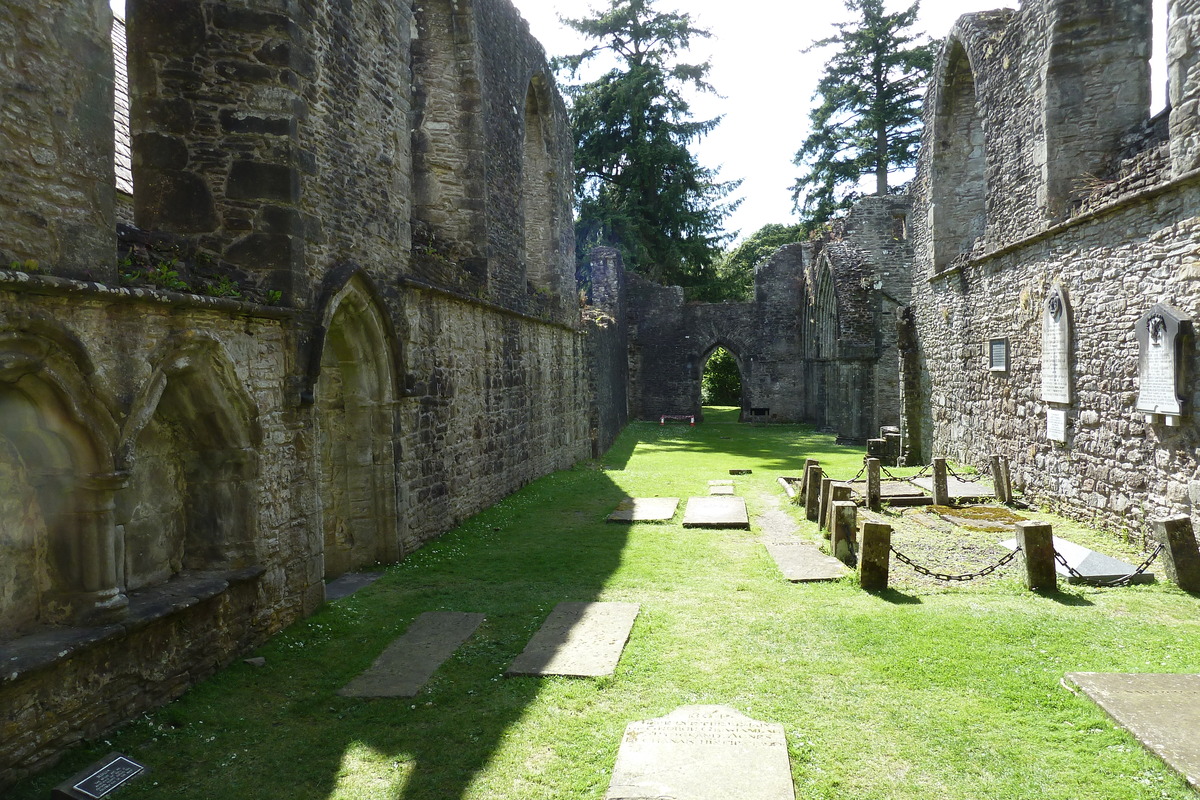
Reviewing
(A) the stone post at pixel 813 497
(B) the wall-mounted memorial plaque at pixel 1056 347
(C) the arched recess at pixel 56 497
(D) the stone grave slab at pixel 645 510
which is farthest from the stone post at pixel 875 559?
(C) the arched recess at pixel 56 497

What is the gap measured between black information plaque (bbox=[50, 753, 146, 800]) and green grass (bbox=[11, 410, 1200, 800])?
0.37 feet

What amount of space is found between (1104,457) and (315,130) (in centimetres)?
863

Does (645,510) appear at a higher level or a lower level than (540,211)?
lower

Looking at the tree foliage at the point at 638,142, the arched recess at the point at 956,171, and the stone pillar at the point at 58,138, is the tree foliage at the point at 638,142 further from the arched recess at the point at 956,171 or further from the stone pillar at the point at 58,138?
the stone pillar at the point at 58,138

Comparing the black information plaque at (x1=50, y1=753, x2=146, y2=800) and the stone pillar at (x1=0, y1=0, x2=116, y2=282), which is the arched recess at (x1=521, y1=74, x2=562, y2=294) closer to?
the stone pillar at (x1=0, y1=0, x2=116, y2=282)

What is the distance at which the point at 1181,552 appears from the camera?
6500 millimetres

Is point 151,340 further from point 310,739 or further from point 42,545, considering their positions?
point 310,739

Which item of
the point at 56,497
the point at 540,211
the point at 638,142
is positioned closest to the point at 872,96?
the point at 638,142

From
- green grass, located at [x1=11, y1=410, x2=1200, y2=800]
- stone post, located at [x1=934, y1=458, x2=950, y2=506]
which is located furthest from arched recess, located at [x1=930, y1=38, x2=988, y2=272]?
green grass, located at [x1=11, y1=410, x2=1200, y2=800]

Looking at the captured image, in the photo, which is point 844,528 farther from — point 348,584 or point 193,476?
point 193,476

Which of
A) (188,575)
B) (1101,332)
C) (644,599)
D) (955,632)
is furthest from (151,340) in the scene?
(1101,332)

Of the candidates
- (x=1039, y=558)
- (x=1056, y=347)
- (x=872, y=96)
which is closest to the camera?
(x=1039, y=558)

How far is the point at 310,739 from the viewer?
4.46 m

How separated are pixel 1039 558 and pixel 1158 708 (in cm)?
258
